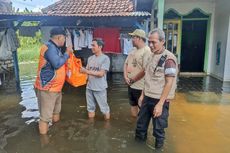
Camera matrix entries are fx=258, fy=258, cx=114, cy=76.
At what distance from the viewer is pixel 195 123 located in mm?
5309

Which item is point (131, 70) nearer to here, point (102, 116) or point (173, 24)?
point (102, 116)

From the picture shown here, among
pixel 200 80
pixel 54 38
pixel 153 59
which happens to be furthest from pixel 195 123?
pixel 200 80

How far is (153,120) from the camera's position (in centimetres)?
380

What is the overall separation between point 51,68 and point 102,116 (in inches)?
75.9

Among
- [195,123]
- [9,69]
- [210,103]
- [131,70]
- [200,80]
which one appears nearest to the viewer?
[131,70]

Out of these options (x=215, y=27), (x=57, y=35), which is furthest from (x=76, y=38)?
(x=215, y=27)

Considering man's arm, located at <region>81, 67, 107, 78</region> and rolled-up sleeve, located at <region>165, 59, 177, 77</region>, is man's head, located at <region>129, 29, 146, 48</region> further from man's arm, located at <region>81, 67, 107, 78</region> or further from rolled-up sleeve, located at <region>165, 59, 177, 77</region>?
rolled-up sleeve, located at <region>165, 59, 177, 77</region>

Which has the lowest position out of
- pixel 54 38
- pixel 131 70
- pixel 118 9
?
pixel 131 70

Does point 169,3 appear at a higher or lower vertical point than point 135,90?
higher

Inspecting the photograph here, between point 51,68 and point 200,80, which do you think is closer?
point 51,68

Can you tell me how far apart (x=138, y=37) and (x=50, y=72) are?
67.3 inches

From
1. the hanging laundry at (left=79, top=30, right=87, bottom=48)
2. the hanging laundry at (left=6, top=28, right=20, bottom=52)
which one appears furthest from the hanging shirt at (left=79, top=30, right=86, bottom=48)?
the hanging laundry at (left=6, top=28, right=20, bottom=52)

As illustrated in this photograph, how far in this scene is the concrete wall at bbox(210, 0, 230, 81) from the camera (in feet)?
30.7

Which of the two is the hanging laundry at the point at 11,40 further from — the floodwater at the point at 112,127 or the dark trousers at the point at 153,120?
the dark trousers at the point at 153,120
